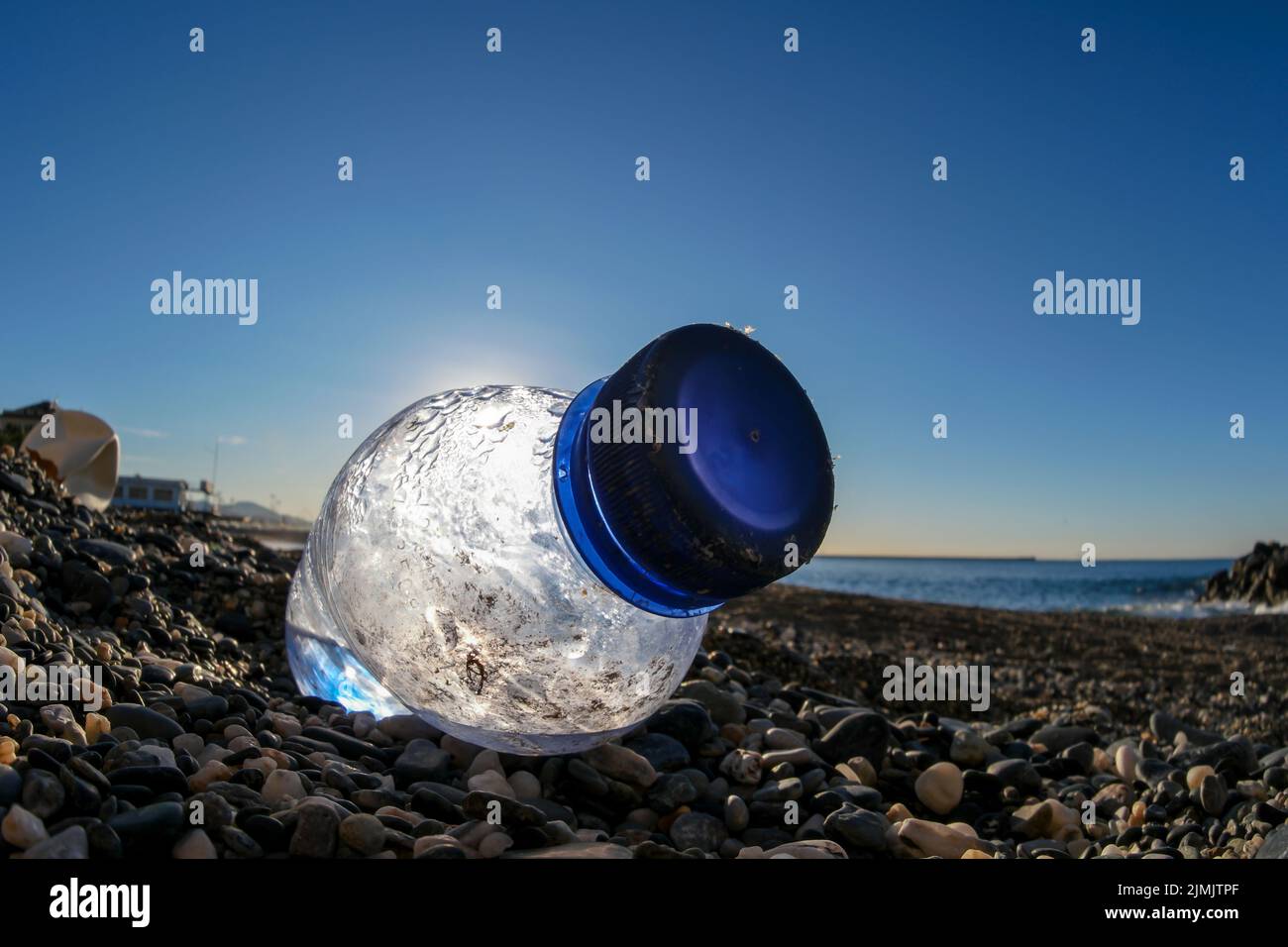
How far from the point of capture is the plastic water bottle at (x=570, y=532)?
225 centimetres

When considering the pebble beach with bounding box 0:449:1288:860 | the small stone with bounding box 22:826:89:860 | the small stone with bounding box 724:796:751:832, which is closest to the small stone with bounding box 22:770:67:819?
the pebble beach with bounding box 0:449:1288:860

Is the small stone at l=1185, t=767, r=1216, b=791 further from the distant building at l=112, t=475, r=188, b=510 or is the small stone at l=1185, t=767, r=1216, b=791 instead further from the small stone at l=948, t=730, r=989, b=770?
the distant building at l=112, t=475, r=188, b=510

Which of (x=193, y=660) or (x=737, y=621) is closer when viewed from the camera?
(x=193, y=660)

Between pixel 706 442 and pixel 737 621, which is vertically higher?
pixel 706 442

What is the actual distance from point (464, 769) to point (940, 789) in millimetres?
1997

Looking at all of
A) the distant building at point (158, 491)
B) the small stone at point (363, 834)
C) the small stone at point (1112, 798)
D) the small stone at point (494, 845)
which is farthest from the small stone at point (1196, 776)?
the distant building at point (158, 491)

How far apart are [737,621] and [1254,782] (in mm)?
10389

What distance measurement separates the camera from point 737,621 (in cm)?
1401

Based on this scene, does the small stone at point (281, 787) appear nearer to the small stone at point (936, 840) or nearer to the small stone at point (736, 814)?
the small stone at point (736, 814)
